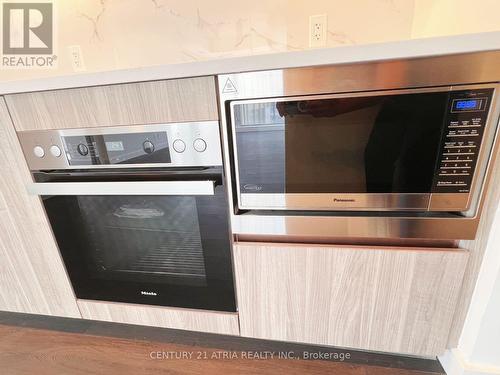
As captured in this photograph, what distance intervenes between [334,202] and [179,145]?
418mm

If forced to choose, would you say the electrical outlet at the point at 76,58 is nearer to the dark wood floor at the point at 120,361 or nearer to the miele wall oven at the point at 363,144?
the miele wall oven at the point at 363,144

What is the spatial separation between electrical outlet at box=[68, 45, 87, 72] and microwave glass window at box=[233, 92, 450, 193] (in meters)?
1.18

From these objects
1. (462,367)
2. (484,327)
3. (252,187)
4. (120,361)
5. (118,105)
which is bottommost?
(120,361)

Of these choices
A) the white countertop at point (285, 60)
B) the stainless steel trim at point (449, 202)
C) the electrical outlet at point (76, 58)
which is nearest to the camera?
the white countertop at point (285, 60)

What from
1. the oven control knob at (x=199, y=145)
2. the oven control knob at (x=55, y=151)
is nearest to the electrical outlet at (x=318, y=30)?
the oven control knob at (x=199, y=145)

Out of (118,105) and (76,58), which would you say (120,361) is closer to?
(118,105)

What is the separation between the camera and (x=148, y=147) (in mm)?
636

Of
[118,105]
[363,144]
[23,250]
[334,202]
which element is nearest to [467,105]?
[363,144]

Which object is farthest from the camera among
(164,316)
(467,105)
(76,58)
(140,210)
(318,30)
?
(76,58)

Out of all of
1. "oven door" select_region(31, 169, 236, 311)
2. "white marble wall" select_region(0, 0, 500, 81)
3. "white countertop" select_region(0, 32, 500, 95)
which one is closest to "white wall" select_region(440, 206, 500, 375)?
"white countertop" select_region(0, 32, 500, 95)

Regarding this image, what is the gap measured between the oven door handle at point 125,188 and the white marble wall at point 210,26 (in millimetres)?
823

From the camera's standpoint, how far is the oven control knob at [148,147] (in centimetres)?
63

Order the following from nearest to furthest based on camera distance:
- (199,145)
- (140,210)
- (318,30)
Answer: (199,145) < (140,210) < (318,30)

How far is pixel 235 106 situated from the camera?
56cm
